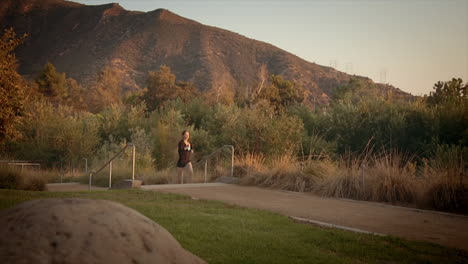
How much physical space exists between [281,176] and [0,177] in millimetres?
8761

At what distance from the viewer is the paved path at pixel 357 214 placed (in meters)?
7.32

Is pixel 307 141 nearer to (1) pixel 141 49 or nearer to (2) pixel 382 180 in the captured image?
(2) pixel 382 180

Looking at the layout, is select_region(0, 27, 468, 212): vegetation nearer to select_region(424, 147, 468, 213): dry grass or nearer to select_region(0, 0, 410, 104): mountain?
select_region(424, 147, 468, 213): dry grass

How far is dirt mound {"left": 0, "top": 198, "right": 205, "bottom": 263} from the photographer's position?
8.37 feet

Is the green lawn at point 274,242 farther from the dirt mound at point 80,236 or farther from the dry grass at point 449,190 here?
the dry grass at point 449,190

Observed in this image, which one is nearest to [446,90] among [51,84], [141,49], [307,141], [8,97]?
[307,141]

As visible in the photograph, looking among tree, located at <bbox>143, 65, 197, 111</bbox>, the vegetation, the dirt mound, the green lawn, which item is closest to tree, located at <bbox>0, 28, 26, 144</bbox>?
the vegetation

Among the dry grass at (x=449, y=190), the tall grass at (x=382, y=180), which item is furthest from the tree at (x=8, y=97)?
the dry grass at (x=449, y=190)

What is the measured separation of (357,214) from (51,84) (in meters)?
57.4

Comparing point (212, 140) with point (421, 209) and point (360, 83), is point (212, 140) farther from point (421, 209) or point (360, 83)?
point (360, 83)

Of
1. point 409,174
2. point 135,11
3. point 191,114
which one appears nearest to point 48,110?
point 191,114

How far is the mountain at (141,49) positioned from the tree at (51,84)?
1466cm

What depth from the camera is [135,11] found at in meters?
107

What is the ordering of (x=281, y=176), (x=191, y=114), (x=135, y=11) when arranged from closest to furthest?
(x=281, y=176) → (x=191, y=114) → (x=135, y=11)
